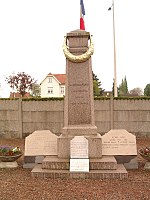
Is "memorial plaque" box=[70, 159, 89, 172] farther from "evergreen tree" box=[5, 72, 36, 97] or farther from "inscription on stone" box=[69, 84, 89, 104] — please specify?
"evergreen tree" box=[5, 72, 36, 97]

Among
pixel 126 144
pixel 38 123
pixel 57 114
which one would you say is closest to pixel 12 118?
pixel 38 123

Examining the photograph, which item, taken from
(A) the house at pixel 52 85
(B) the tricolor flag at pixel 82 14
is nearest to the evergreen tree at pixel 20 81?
(A) the house at pixel 52 85

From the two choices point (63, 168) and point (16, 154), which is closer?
point (63, 168)

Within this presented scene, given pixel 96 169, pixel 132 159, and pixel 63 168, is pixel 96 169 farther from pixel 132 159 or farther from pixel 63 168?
pixel 132 159

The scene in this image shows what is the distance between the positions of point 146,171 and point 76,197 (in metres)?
2.83

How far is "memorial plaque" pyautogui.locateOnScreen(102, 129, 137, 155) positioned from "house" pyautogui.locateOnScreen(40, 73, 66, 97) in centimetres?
4877

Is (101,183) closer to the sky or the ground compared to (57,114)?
closer to the ground

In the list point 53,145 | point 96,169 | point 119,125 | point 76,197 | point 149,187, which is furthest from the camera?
point 119,125

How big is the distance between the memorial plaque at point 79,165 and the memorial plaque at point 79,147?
134 millimetres

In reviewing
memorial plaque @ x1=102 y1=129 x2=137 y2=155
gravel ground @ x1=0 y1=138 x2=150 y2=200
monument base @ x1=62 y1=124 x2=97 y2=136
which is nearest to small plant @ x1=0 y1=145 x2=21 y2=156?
gravel ground @ x1=0 y1=138 x2=150 y2=200

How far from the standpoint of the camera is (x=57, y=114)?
45.2 feet

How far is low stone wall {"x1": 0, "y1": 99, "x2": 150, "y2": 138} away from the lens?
44.7 ft

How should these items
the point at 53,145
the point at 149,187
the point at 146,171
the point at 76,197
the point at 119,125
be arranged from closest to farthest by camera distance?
the point at 76,197, the point at 149,187, the point at 146,171, the point at 53,145, the point at 119,125

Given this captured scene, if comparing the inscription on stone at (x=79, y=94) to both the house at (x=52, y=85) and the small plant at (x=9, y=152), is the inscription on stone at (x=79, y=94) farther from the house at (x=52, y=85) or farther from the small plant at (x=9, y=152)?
the house at (x=52, y=85)
